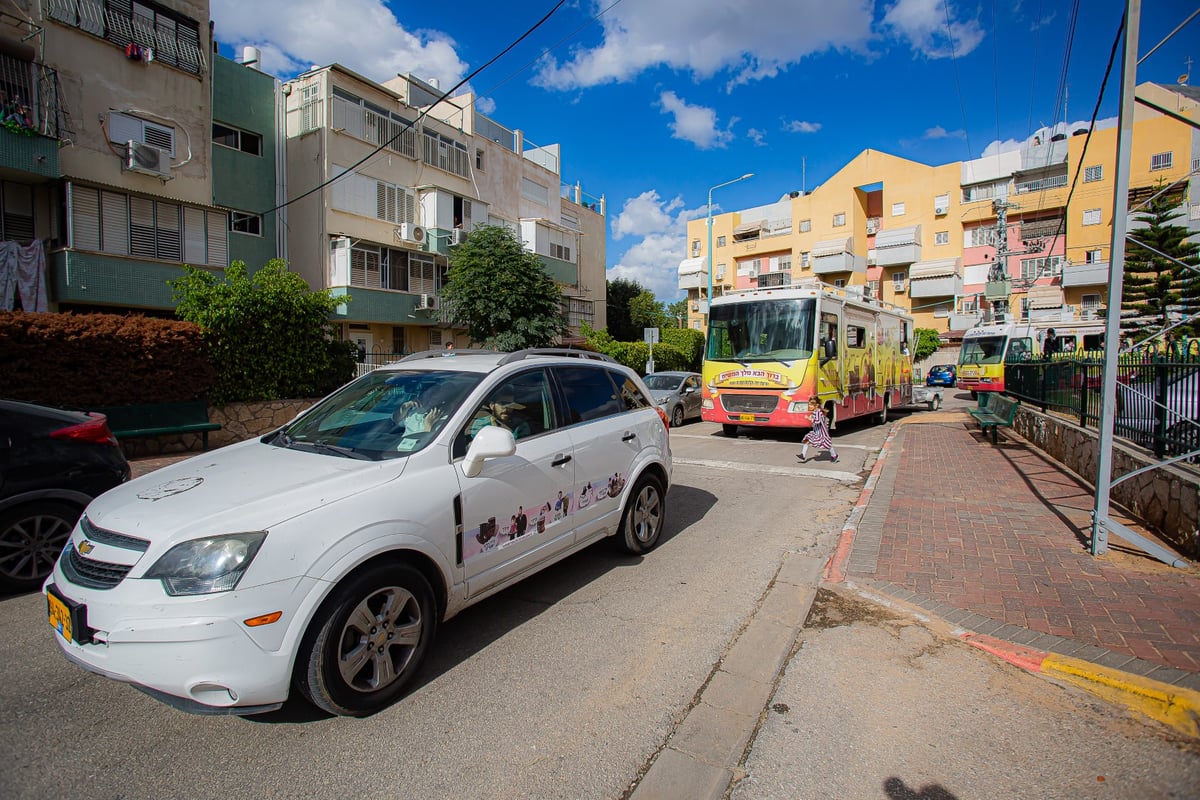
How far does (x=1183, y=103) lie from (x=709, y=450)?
4289 cm

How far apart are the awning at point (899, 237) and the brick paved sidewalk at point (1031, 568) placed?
155ft

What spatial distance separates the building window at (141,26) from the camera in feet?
52.8

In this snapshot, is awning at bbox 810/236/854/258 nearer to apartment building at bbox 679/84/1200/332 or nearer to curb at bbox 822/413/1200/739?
apartment building at bbox 679/84/1200/332

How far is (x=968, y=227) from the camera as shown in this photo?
48844 mm

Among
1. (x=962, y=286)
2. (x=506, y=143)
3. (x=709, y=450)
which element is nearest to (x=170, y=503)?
(x=709, y=450)

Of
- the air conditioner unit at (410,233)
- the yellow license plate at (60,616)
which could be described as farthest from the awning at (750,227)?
the yellow license plate at (60,616)

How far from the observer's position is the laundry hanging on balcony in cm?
1528

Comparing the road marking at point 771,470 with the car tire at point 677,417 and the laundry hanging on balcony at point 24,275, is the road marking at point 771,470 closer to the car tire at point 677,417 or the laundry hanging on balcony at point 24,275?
the car tire at point 677,417

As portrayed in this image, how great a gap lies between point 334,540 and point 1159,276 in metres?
36.1

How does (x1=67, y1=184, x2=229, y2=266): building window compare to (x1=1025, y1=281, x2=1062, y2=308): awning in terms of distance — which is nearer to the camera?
(x1=67, y1=184, x2=229, y2=266): building window

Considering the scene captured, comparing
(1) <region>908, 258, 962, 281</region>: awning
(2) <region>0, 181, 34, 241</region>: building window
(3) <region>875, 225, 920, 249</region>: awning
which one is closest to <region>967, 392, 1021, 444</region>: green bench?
(2) <region>0, 181, 34, 241</region>: building window

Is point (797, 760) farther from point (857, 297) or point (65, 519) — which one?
point (857, 297)

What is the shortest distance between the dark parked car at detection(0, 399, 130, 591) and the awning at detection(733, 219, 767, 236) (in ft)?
203

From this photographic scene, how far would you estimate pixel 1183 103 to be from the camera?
116ft
